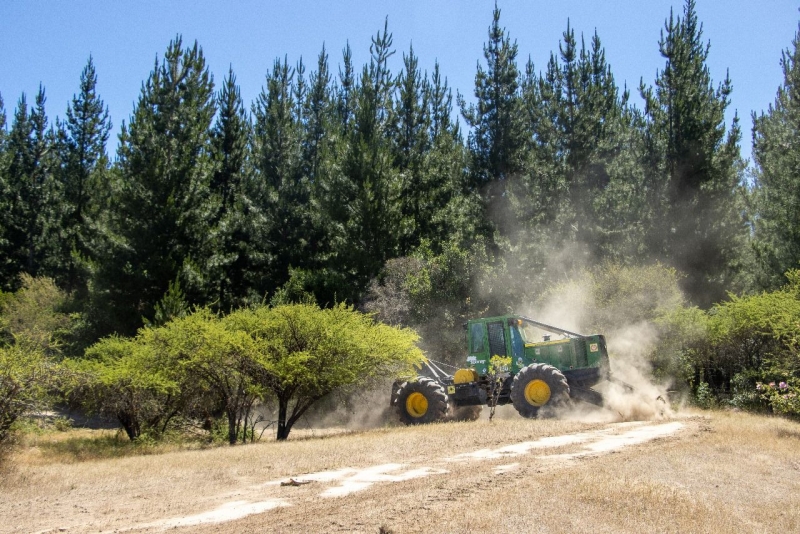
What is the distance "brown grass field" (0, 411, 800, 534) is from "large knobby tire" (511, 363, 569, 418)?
1099 mm

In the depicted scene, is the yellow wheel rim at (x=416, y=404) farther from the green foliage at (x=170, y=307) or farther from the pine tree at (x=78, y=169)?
the pine tree at (x=78, y=169)

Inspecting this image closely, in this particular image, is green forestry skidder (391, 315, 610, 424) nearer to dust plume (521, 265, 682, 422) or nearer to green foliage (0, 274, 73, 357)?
dust plume (521, 265, 682, 422)

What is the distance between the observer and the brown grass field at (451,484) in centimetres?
832

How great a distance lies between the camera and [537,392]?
17.3m

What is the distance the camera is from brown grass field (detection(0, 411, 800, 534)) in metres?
8.32

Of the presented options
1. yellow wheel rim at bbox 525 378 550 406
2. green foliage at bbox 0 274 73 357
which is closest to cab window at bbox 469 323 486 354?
yellow wheel rim at bbox 525 378 550 406

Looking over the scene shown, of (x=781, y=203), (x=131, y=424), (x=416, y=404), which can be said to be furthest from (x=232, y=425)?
(x=781, y=203)

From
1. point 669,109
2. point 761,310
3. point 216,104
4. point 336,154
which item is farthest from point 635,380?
point 216,104

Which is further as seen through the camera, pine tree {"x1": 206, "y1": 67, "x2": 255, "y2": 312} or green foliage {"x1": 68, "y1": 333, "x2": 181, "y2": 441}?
pine tree {"x1": 206, "y1": 67, "x2": 255, "y2": 312}

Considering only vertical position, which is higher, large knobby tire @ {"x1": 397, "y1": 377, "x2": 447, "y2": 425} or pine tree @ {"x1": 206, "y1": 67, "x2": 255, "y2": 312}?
pine tree @ {"x1": 206, "y1": 67, "x2": 255, "y2": 312}

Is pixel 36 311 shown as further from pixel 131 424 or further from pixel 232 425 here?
pixel 232 425

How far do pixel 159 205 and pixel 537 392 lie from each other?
22.6 metres

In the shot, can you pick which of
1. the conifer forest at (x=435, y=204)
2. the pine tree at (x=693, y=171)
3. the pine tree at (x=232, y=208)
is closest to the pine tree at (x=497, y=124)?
the conifer forest at (x=435, y=204)

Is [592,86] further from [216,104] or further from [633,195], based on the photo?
[216,104]
